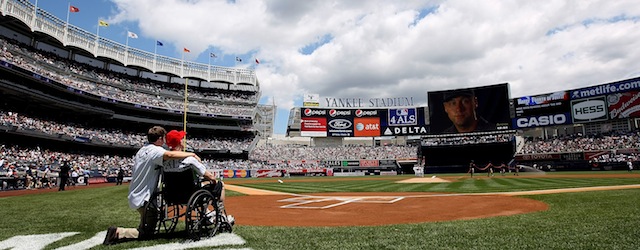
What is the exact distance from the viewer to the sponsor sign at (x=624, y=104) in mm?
43844

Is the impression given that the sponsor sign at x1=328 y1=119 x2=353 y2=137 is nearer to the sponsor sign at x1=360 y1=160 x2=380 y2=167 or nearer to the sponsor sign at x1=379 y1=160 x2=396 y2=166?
the sponsor sign at x1=360 y1=160 x2=380 y2=167

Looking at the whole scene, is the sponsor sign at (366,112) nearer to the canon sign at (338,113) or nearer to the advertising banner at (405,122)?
the canon sign at (338,113)

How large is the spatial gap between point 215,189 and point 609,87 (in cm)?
5657

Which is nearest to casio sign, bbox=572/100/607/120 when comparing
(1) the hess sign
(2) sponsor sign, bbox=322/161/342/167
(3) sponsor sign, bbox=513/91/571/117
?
(3) sponsor sign, bbox=513/91/571/117

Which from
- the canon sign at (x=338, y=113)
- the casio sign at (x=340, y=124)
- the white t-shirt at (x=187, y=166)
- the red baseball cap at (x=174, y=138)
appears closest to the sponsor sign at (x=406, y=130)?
the casio sign at (x=340, y=124)

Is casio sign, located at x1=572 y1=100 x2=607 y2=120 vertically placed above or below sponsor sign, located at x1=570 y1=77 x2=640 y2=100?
below

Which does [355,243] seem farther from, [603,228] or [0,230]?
[0,230]

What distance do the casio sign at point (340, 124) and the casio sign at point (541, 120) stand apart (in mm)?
25723

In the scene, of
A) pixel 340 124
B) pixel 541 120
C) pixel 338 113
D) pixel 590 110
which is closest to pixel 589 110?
pixel 590 110

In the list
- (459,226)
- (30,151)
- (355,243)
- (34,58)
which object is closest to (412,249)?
(355,243)

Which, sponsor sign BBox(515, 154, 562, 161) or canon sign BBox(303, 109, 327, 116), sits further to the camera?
canon sign BBox(303, 109, 327, 116)

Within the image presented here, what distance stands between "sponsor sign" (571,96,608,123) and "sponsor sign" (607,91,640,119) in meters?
0.71

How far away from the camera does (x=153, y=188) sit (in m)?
4.94

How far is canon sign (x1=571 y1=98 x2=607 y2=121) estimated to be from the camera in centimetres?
4634
